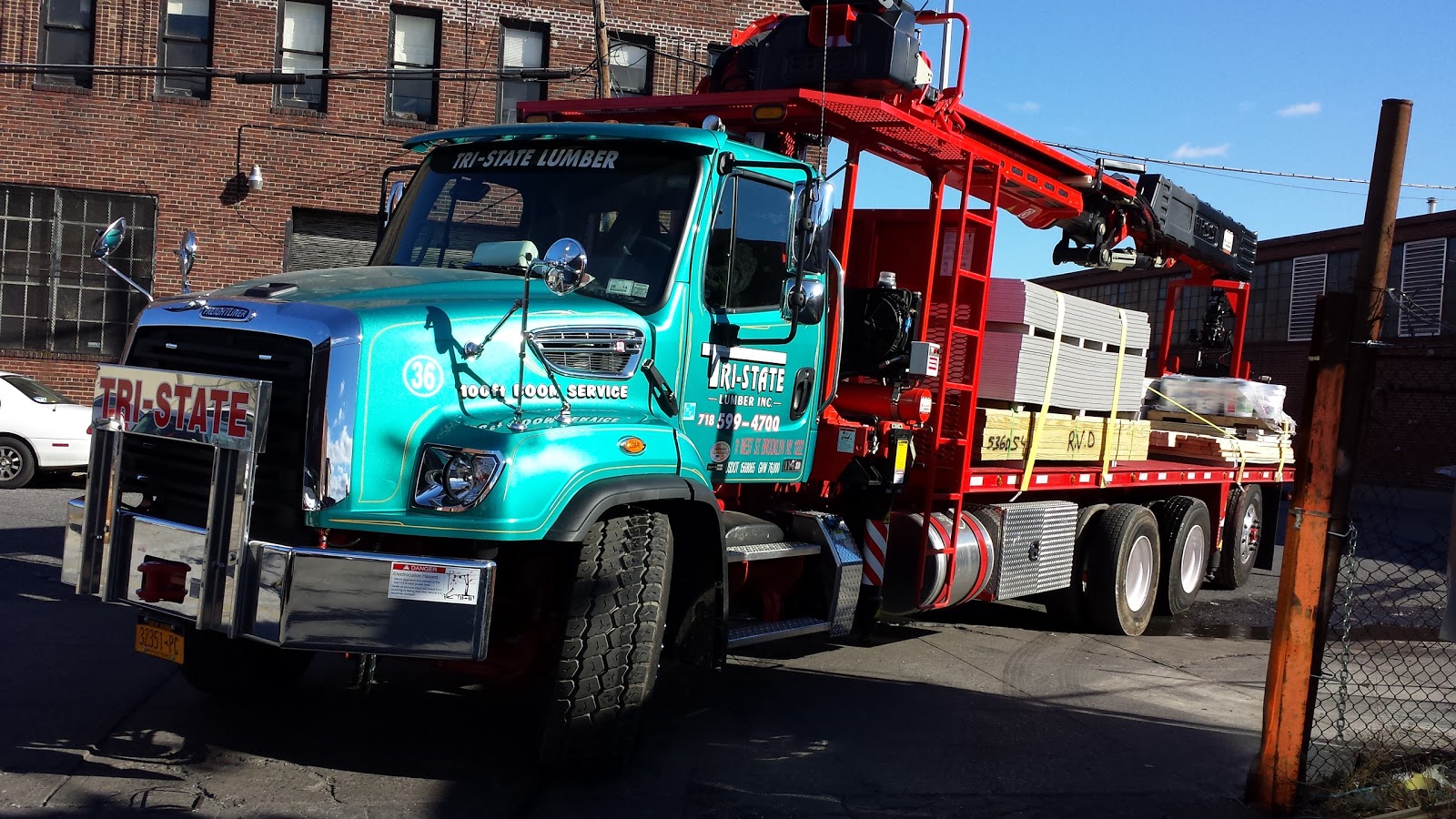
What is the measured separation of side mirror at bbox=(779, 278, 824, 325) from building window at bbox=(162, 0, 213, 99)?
54.6ft

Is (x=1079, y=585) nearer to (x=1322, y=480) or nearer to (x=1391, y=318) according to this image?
(x=1322, y=480)

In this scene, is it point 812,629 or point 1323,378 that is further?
point 812,629

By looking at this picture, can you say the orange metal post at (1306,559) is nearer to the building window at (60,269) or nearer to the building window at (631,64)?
the building window at (631,64)

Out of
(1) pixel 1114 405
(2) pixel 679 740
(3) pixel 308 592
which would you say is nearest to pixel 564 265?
(3) pixel 308 592

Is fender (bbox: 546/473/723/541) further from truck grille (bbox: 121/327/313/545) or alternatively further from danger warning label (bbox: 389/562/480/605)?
truck grille (bbox: 121/327/313/545)

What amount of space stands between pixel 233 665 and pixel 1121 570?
6.43 m

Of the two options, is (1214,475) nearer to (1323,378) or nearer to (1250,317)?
(1323,378)

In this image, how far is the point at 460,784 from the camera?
5176 millimetres

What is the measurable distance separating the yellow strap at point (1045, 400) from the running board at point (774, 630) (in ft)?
8.26

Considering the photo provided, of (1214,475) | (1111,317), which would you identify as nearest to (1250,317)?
(1214,475)

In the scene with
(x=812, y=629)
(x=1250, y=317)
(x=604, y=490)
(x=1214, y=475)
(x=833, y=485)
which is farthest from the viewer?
(x=1250, y=317)

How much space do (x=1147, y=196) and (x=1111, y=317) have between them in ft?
6.03

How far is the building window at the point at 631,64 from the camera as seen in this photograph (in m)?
21.2

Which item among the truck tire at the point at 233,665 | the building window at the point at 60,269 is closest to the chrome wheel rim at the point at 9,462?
the building window at the point at 60,269
